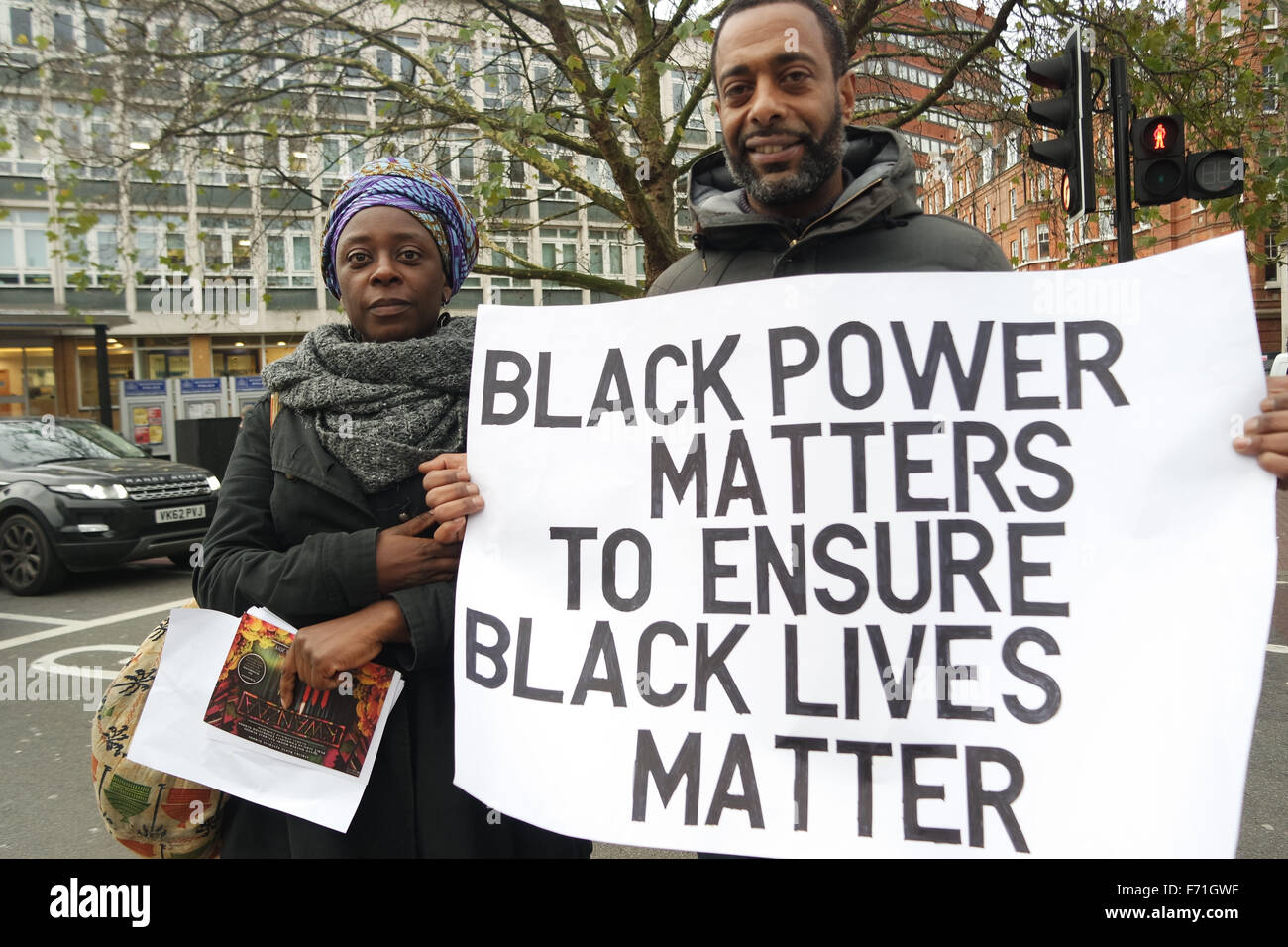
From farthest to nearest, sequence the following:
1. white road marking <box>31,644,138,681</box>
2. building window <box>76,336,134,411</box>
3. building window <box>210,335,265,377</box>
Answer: building window <box>210,335,265,377</box>, building window <box>76,336,134,411</box>, white road marking <box>31,644,138,681</box>

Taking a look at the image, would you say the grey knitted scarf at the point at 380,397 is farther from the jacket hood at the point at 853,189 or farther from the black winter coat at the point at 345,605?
the jacket hood at the point at 853,189

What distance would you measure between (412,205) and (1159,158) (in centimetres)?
576

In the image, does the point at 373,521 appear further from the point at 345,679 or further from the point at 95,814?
the point at 95,814

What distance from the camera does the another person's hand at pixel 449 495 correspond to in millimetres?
1641

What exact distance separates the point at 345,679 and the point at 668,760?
2.06ft

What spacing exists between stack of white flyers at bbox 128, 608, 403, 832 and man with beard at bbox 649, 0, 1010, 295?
45.8 inches

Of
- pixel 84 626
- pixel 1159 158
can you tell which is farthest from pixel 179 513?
pixel 1159 158

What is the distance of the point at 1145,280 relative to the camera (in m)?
1.50

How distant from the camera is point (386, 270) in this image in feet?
5.69

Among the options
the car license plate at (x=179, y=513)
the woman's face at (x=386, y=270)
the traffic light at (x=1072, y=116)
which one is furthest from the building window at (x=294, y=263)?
the woman's face at (x=386, y=270)

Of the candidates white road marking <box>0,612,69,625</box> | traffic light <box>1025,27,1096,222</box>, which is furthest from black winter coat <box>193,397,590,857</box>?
white road marking <box>0,612,69,625</box>

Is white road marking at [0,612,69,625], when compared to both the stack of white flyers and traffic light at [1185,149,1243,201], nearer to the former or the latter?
the stack of white flyers

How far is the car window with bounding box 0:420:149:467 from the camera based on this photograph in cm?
869

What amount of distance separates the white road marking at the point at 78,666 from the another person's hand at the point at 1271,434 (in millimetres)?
5996
